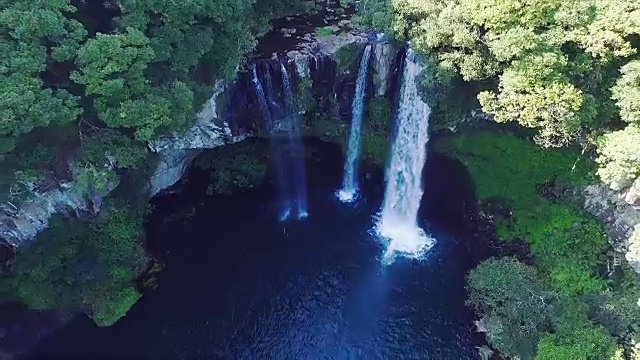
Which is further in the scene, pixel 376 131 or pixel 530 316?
pixel 376 131

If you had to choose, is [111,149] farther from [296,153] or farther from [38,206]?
[296,153]

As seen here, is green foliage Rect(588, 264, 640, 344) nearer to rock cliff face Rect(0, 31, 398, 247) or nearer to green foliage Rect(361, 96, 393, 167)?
green foliage Rect(361, 96, 393, 167)

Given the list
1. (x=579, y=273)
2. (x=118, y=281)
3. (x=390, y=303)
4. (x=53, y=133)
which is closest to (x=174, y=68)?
(x=53, y=133)

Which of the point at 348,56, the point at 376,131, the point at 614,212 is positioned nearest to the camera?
the point at 614,212

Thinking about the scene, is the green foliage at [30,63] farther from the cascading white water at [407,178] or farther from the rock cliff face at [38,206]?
the cascading white water at [407,178]

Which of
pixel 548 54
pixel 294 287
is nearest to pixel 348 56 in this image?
pixel 548 54

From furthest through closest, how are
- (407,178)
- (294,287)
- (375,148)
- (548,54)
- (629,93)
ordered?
(375,148) < (407,178) < (294,287) < (629,93) < (548,54)

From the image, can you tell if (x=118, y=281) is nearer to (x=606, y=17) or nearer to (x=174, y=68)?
(x=174, y=68)
